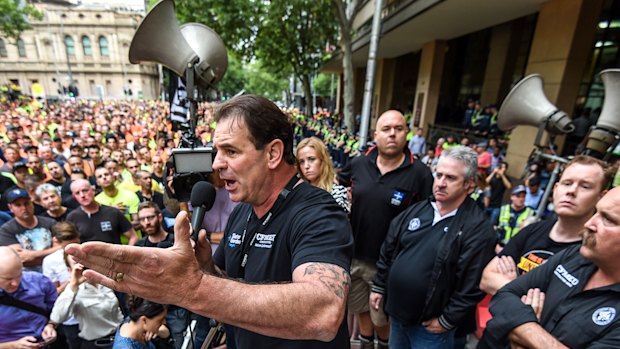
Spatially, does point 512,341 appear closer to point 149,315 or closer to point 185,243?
point 185,243

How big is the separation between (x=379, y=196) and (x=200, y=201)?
2041 millimetres

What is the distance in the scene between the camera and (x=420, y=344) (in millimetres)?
2594

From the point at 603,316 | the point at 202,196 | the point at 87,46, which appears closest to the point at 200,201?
the point at 202,196

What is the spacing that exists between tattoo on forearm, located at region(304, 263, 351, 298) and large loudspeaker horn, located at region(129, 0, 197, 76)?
2364 mm

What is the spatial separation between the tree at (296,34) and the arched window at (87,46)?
46.7 metres

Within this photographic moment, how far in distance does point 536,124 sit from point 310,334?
3.90 metres

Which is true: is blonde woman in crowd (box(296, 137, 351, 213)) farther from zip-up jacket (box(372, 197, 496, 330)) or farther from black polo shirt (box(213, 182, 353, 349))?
A: black polo shirt (box(213, 182, 353, 349))

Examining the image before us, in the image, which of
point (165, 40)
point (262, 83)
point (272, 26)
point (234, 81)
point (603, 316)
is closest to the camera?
point (603, 316)

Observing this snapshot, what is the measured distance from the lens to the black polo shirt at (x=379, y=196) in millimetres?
3126

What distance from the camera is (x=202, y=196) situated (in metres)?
1.61

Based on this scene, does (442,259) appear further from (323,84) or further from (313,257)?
(323,84)

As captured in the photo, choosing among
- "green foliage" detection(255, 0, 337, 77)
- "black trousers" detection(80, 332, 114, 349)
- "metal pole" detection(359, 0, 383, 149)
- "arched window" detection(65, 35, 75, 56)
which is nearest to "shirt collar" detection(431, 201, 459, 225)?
"black trousers" detection(80, 332, 114, 349)

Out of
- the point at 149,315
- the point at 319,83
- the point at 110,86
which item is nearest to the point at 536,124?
the point at 149,315

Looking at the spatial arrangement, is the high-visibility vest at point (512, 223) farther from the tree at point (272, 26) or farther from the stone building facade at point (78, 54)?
the stone building facade at point (78, 54)
